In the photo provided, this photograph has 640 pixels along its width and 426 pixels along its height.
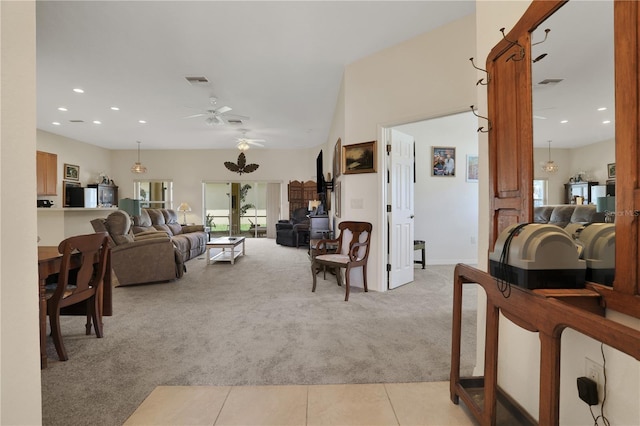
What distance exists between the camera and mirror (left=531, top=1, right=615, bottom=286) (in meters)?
1.07

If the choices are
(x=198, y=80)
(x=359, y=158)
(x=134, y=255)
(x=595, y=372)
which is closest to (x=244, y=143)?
(x=198, y=80)

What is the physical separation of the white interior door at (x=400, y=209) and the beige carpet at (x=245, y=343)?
0.89ft

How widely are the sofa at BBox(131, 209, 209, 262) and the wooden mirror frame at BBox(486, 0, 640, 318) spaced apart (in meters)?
5.26

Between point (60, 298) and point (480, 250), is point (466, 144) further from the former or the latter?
point (60, 298)

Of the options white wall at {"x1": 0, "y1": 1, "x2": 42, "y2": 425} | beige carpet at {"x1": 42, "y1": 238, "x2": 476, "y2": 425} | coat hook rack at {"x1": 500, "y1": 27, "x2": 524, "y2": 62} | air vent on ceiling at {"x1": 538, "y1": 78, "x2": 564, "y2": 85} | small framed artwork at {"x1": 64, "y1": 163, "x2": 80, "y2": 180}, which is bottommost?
beige carpet at {"x1": 42, "y1": 238, "x2": 476, "y2": 425}

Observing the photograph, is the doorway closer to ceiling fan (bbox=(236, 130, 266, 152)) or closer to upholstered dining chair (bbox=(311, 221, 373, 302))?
ceiling fan (bbox=(236, 130, 266, 152))

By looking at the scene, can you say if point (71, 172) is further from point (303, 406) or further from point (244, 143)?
point (303, 406)

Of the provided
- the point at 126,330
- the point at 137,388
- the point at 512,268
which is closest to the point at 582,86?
the point at 512,268

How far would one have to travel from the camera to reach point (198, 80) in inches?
178

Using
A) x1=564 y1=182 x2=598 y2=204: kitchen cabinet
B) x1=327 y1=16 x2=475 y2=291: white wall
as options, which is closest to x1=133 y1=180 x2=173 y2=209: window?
x1=327 y1=16 x2=475 y2=291: white wall

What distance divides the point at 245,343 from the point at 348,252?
1.99 metres

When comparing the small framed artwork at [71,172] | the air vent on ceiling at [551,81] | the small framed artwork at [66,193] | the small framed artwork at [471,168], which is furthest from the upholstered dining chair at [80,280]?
the small framed artwork at [71,172]

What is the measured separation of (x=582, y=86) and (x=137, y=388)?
110 inches

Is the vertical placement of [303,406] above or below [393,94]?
below
